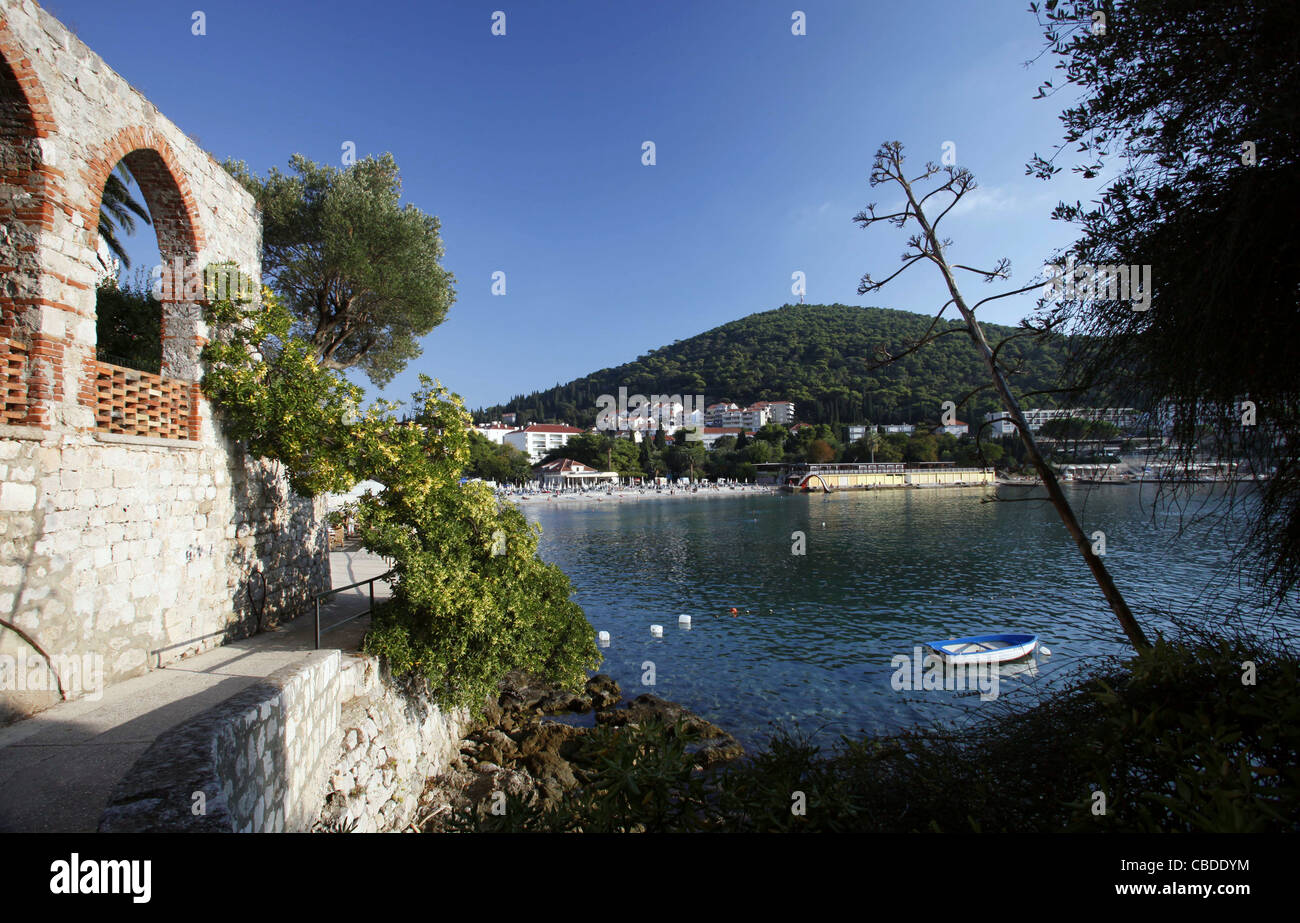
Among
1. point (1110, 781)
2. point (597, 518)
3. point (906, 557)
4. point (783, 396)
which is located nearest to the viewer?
point (1110, 781)

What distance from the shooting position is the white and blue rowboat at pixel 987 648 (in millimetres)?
14836

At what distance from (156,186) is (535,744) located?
386 inches

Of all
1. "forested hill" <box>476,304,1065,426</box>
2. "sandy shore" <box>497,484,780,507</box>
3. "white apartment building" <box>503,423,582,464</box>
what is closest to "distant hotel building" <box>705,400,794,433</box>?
"forested hill" <box>476,304,1065,426</box>

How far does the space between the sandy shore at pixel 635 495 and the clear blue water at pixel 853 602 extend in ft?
146

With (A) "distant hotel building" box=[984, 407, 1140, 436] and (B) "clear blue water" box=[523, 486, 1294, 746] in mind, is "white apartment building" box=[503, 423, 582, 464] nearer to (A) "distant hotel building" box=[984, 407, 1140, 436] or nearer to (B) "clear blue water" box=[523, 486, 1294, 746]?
(B) "clear blue water" box=[523, 486, 1294, 746]

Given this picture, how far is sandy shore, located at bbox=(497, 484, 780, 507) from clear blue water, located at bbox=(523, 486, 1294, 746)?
44.6m

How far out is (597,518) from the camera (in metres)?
61.8

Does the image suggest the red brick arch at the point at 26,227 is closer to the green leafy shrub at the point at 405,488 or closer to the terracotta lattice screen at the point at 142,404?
the terracotta lattice screen at the point at 142,404

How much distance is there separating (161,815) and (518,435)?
6099 inches

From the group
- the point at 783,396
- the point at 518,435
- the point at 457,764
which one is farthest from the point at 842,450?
the point at 457,764

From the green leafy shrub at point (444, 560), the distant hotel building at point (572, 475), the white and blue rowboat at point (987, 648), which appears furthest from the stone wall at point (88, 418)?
the distant hotel building at point (572, 475)

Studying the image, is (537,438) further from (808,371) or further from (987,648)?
(987,648)

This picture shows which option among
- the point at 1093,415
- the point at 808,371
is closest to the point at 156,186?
the point at 1093,415
